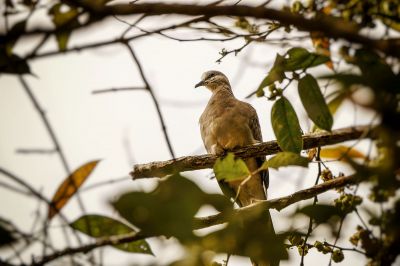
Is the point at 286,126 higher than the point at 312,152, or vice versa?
the point at 312,152

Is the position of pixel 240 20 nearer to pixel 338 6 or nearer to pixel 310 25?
pixel 338 6

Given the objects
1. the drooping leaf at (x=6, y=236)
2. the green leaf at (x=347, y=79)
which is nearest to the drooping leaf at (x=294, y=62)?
the green leaf at (x=347, y=79)

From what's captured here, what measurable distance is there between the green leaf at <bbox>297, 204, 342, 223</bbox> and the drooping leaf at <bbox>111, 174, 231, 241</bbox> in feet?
1.39

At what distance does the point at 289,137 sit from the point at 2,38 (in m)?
1.27

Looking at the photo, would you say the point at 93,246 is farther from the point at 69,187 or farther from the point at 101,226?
the point at 69,187

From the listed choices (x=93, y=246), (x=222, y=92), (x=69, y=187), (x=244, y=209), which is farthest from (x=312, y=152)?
(x=222, y=92)

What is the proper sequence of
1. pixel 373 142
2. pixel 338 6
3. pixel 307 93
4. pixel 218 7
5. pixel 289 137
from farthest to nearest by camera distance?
pixel 338 6
pixel 289 137
pixel 307 93
pixel 373 142
pixel 218 7

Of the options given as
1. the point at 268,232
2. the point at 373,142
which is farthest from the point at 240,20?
the point at 268,232

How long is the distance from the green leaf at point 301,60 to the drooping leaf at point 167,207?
0.89 meters

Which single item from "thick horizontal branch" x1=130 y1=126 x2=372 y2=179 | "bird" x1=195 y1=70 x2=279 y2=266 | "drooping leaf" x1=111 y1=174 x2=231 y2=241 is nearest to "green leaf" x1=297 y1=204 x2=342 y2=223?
"drooping leaf" x1=111 y1=174 x2=231 y2=241

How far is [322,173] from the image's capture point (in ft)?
7.85

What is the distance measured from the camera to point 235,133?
14.5ft

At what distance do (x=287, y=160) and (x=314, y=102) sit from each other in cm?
28

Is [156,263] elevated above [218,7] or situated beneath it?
situated beneath
